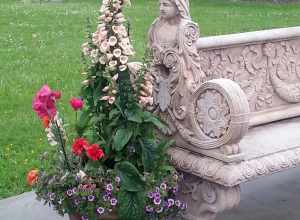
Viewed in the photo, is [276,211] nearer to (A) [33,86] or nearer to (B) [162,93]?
(B) [162,93]

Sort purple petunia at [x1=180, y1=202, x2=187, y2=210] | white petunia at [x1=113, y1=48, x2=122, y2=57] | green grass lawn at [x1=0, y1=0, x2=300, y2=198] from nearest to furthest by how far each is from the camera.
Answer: white petunia at [x1=113, y1=48, x2=122, y2=57] → purple petunia at [x1=180, y1=202, x2=187, y2=210] → green grass lawn at [x1=0, y1=0, x2=300, y2=198]

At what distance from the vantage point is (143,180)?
3.73 meters

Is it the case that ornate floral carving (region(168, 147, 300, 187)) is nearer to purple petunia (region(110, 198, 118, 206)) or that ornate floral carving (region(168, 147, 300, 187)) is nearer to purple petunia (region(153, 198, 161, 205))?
purple petunia (region(153, 198, 161, 205))

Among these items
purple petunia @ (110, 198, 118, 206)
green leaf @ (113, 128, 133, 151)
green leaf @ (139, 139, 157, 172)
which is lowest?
purple petunia @ (110, 198, 118, 206)

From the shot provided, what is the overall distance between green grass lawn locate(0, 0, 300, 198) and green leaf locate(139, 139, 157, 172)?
1.81 m

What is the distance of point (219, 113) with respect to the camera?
3.83 meters

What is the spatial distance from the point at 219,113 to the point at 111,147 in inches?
25.5

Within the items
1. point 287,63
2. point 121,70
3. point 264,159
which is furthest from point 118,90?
point 287,63

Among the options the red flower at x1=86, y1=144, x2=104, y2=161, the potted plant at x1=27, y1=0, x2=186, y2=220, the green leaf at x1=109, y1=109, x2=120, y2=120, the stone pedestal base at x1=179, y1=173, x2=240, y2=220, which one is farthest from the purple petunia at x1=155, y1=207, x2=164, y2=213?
the green leaf at x1=109, y1=109, x2=120, y2=120

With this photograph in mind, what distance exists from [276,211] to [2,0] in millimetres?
14600

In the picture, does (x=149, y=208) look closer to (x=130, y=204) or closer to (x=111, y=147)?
(x=130, y=204)

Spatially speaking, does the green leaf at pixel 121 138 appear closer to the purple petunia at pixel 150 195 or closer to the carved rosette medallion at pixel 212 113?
the purple petunia at pixel 150 195

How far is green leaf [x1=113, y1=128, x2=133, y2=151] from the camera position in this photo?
12.3ft

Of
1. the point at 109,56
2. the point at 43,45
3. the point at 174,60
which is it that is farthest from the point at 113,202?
the point at 43,45
